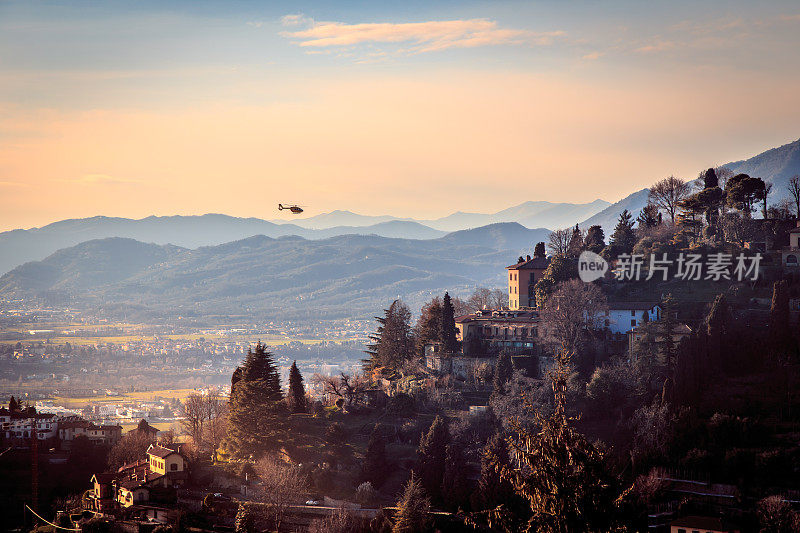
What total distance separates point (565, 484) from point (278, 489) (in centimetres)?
2946

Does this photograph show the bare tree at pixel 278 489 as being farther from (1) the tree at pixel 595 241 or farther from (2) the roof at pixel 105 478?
(1) the tree at pixel 595 241

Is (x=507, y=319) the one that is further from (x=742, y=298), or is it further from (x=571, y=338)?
(x=742, y=298)

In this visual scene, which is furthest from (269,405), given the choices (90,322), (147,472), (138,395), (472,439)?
(90,322)

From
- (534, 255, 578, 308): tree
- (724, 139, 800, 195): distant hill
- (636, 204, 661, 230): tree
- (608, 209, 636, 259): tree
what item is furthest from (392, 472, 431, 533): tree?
(724, 139, 800, 195): distant hill

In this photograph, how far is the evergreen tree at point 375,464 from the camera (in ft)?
141

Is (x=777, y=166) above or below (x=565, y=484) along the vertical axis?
above

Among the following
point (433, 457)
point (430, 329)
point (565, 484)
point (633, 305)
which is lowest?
point (433, 457)

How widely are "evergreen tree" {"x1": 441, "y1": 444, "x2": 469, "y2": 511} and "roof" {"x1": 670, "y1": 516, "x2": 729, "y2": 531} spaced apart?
33.8 feet

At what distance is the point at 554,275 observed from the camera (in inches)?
2073

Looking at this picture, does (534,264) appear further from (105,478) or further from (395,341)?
(105,478)

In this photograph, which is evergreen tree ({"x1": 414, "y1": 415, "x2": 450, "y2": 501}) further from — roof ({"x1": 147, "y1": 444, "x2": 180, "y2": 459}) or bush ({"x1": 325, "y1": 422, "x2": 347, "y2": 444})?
roof ({"x1": 147, "y1": 444, "x2": 180, "y2": 459})

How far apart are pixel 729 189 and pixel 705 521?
29.1 meters

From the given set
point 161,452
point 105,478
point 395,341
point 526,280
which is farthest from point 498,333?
point 105,478

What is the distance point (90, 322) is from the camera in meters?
198
